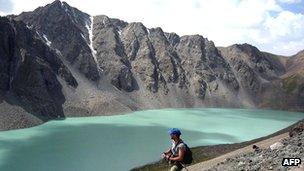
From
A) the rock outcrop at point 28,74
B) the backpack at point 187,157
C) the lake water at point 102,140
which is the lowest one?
the lake water at point 102,140

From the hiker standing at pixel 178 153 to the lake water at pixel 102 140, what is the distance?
58.6 m

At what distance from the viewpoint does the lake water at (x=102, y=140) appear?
265ft

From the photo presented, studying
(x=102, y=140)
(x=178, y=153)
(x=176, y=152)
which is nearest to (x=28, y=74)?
(x=102, y=140)

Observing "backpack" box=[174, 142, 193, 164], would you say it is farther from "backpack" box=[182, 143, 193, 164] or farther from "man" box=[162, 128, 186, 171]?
"man" box=[162, 128, 186, 171]

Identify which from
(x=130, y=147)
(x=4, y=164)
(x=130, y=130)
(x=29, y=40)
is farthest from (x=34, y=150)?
(x=29, y=40)

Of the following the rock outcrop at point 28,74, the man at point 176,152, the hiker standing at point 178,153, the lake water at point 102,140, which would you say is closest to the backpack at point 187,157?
the hiker standing at point 178,153

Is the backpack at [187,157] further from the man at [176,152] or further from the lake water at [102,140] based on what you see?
the lake water at [102,140]

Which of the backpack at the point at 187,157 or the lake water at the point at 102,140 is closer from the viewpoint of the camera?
the backpack at the point at 187,157

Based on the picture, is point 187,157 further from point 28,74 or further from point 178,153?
point 28,74

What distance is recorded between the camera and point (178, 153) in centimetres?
1850

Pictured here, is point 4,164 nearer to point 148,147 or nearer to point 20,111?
point 148,147

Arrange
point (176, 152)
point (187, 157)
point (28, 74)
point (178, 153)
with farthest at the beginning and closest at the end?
point (28, 74) < point (176, 152) < point (178, 153) < point (187, 157)

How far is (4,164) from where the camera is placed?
7806cm

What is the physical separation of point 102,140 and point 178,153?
9570cm
